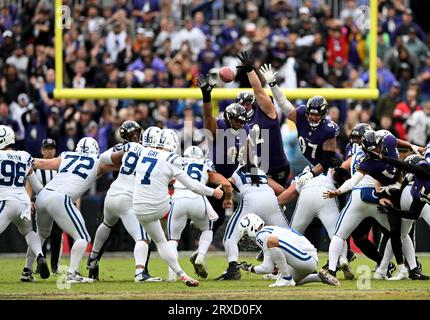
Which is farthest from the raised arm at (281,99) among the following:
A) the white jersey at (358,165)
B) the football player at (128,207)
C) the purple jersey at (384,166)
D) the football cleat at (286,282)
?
the football cleat at (286,282)

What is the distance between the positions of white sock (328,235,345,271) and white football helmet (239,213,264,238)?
2.97 ft

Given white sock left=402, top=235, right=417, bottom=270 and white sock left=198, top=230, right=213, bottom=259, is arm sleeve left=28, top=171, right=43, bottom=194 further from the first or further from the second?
white sock left=402, top=235, right=417, bottom=270

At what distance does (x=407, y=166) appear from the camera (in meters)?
12.7

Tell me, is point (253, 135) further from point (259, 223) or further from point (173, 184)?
point (259, 223)

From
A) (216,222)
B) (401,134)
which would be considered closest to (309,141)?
(216,222)

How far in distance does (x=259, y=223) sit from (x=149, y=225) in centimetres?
112

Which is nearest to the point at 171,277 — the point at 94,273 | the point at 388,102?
the point at 94,273

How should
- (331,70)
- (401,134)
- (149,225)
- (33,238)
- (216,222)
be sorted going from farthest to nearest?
(331,70)
(401,134)
(216,222)
(33,238)
(149,225)

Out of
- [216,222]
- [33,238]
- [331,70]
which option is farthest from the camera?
[331,70]

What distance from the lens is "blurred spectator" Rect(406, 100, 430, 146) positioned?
19.4 metres

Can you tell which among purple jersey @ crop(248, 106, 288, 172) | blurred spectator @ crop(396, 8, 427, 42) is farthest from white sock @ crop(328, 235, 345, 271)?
blurred spectator @ crop(396, 8, 427, 42)

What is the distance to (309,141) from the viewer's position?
47.2ft

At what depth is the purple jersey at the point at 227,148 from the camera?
1452 centimetres

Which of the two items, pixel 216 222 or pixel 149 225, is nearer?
pixel 149 225
